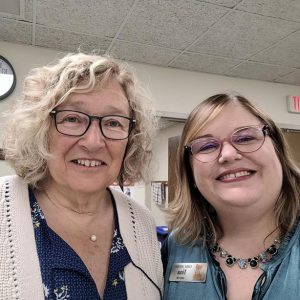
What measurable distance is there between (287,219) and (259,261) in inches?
8.3

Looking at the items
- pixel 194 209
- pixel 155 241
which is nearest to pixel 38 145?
pixel 155 241

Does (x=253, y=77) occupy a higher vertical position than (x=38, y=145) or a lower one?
higher

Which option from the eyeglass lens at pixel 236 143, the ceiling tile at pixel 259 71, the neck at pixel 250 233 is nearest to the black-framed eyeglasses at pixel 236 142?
the eyeglass lens at pixel 236 143

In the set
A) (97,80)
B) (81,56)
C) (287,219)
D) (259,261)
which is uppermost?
(81,56)

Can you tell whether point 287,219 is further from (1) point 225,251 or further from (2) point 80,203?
(2) point 80,203

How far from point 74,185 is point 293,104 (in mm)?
4039

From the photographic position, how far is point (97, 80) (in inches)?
46.2

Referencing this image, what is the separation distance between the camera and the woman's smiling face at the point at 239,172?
48.7 inches

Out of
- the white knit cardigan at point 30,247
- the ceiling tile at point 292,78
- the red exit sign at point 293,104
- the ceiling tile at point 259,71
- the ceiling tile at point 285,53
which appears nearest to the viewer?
the white knit cardigan at point 30,247

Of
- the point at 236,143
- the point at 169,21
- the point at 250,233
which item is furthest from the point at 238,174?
the point at 169,21

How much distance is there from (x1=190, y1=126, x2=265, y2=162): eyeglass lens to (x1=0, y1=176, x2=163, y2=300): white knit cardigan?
0.38 metres

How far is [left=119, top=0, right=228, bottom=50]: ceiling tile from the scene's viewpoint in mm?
2498

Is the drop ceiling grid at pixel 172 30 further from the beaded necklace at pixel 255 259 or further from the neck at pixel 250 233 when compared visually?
the beaded necklace at pixel 255 259

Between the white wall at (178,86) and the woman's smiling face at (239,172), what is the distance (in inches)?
75.3
